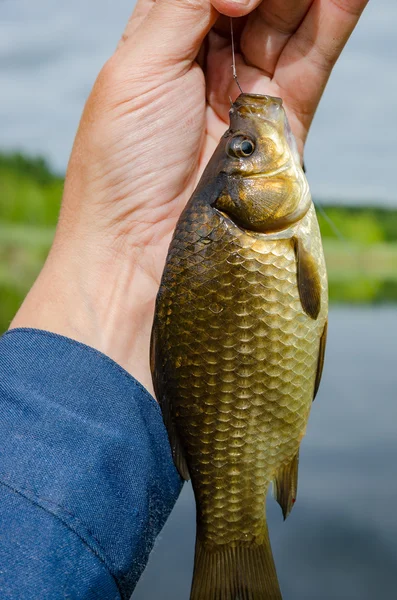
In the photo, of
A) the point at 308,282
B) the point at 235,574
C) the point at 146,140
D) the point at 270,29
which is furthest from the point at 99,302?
the point at 270,29

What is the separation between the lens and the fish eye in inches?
78.0

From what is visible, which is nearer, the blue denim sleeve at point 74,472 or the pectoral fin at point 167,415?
the blue denim sleeve at point 74,472

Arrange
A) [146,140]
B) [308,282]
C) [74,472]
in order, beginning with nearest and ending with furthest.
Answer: [308,282], [74,472], [146,140]

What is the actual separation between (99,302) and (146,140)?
510 mm

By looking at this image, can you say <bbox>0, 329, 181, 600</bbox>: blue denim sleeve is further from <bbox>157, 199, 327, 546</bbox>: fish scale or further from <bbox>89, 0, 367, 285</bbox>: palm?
<bbox>89, 0, 367, 285</bbox>: palm

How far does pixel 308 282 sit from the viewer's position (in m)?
1.86

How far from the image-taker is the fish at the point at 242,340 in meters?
1.88

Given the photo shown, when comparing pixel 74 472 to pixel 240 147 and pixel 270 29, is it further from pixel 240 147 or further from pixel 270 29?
pixel 270 29

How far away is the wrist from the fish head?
0.57 m

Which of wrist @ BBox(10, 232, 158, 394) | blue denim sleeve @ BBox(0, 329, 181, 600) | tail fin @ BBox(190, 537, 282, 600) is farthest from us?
wrist @ BBox(10, 232, 158, 394)

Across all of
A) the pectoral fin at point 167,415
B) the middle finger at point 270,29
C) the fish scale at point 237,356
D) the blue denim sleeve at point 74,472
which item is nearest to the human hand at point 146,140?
the middle finger at point 270,29

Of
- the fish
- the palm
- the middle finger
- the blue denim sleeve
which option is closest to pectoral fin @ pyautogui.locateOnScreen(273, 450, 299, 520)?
the fish

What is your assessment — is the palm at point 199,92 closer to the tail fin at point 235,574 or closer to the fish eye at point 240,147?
the fish eye at point 240,147

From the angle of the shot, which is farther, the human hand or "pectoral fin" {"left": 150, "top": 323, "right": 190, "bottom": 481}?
the human hand
